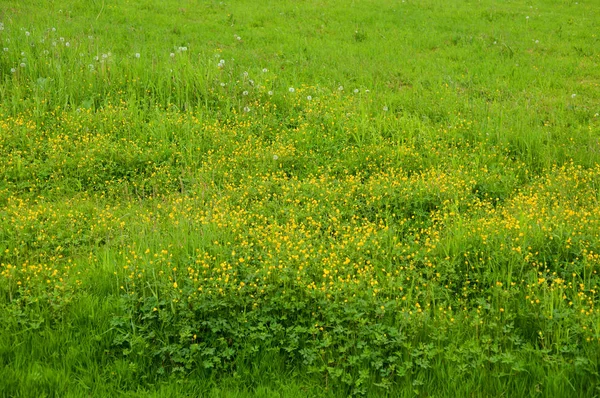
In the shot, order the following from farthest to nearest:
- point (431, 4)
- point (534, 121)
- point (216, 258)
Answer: point (431, 4) < point (534, 121) < point (216, 258)

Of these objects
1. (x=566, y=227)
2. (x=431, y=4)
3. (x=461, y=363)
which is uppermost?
(x=431, y=4)

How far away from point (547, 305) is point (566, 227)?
1.23m

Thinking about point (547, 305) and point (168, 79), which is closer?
point (547, 305)

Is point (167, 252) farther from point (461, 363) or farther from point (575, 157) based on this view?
point (575, 157)

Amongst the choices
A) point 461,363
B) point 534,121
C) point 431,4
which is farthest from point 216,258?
point 431,4

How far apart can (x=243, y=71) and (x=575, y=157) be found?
5283mm

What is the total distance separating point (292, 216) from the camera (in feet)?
20.6

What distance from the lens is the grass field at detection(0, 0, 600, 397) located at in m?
4.46

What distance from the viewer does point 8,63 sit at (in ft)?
31.4

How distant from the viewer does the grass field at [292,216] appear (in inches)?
176

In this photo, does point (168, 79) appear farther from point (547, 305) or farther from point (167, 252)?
point (547, 305)

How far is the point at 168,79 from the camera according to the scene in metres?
9.43

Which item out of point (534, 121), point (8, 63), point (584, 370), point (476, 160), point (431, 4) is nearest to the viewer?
point (584, 370)

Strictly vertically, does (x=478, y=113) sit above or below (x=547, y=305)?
above
